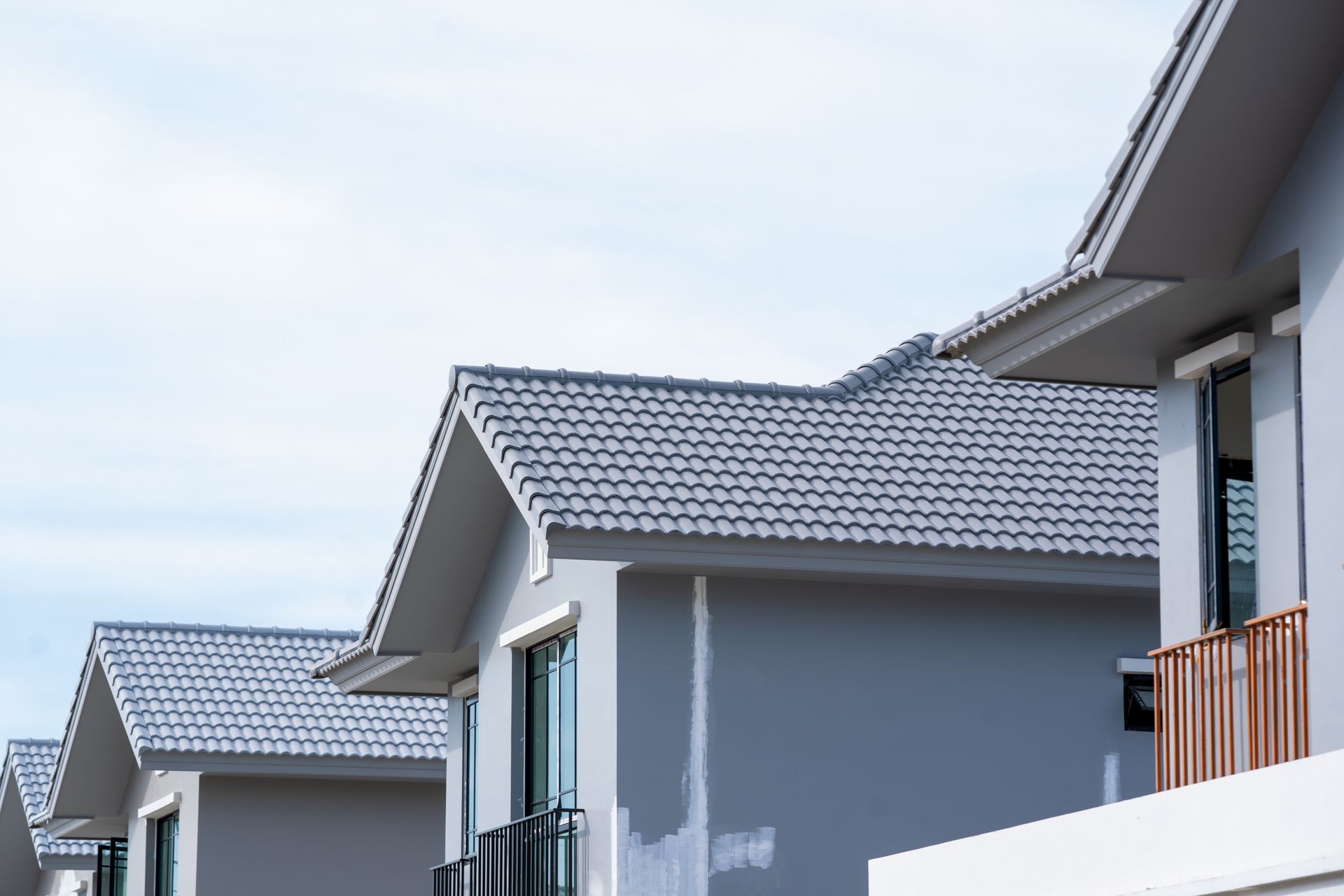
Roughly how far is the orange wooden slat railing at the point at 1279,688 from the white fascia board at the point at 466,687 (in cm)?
1134

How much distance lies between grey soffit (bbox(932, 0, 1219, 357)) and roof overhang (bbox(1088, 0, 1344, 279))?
3 cm

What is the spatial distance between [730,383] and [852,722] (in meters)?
3.25

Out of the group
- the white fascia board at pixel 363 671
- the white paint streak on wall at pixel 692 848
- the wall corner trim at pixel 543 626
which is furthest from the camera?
the white fascia board at pixel 363 671

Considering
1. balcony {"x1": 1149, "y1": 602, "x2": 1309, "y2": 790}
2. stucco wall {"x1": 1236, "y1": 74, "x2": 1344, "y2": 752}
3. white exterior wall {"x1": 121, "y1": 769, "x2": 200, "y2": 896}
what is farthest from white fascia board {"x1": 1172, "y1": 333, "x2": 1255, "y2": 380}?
white exterior wall {"x1": 121, "y1": 769, "x2": 200, "y2": 896}

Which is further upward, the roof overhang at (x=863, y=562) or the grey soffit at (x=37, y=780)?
the roof overhang at (x=863, y=562)

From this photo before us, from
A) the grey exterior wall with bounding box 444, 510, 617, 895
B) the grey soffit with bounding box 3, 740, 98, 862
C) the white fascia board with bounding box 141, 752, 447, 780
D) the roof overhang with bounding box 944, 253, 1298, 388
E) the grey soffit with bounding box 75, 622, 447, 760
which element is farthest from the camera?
the grey soffit with bounding box 3, 740, 98, 862

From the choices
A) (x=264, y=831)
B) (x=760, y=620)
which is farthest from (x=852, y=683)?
(x=264, y=831)

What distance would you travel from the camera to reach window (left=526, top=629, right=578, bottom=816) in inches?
680

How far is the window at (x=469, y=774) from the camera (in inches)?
801

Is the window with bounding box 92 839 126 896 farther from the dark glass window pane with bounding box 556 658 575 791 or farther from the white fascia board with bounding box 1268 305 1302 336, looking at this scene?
the white fascia board with bounding box 1268 305 1302 336

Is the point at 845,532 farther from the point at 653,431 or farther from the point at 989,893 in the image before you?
the point at 989,893

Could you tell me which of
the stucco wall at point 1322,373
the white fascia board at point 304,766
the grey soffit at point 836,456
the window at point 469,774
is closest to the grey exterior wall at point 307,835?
the white fascia board at point 304,766

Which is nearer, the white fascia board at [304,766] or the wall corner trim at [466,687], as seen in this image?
the wall corner trim at [466,687]

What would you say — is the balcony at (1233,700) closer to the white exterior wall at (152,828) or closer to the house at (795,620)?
the house at (795,620)
